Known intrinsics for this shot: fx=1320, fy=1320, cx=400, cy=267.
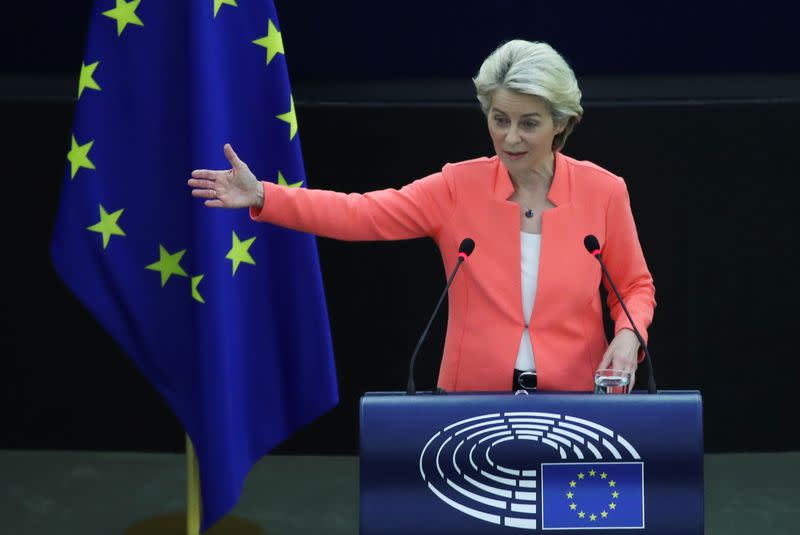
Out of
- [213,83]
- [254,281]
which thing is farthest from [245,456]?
[213,83]

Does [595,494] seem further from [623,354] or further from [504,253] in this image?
[504,253]

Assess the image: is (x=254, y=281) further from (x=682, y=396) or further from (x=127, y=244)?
(x=682, y=396)

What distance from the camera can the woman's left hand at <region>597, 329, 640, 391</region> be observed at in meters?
2.30

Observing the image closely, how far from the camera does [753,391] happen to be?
4.56 m

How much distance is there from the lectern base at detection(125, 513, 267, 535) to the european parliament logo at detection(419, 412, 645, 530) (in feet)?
6.64

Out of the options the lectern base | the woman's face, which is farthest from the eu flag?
the lectern base

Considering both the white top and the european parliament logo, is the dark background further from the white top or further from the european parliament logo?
the european parliament logo

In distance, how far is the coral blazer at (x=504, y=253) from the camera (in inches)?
93.8

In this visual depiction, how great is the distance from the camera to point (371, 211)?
2475 millimetres

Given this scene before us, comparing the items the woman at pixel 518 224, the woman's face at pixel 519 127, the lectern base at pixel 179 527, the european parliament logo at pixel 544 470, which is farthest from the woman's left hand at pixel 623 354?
the lectern base at pixel 179 527

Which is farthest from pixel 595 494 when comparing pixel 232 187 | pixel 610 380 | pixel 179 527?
pixel 179 527

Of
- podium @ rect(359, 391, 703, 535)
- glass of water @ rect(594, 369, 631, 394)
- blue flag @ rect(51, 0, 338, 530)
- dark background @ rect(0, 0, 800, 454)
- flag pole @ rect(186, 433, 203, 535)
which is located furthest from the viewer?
dark background @ rect(0, 0, 800, 454)

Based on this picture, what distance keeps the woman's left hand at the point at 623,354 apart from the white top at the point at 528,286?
0.14 meters

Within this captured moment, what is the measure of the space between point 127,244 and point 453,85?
137cm
